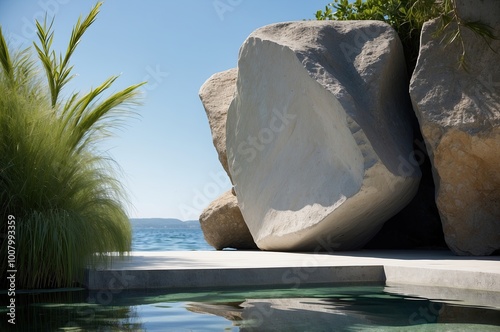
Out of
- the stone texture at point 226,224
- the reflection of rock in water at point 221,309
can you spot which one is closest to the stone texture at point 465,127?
the stone texture at point 226,224

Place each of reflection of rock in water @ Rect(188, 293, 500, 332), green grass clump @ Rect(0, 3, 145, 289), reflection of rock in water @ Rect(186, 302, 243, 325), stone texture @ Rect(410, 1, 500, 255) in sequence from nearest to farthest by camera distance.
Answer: reflection of rock in water @ Rect(188, 293, 500, 332) → reflection of rock in water @ Rect(186, 302, 243, 325) → green grass clump @ Rect(0, 3, 145, 289) → stone texture @ Rect(410, 1, 500, 255)

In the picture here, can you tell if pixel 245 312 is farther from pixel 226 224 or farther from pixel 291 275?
pixel 226 224

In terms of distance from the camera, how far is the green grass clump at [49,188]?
4660mm

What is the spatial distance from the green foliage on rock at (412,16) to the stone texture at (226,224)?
3236 mm

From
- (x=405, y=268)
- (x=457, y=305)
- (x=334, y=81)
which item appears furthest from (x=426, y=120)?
(x=457, y=305)

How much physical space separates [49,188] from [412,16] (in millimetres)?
5377

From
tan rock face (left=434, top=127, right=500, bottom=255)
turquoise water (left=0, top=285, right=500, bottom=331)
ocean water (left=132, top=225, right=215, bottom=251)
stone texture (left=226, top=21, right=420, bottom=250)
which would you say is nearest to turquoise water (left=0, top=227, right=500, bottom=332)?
turquoise water (left=0, top=285, right=500, bottom=331)

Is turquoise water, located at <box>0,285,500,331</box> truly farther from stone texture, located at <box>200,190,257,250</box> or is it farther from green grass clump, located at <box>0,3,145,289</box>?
stone texture, located at <box>200,190,257,250</box>

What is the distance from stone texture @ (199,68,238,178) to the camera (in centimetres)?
977

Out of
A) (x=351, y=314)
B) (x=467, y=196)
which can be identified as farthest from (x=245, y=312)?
(x=467, y=196)

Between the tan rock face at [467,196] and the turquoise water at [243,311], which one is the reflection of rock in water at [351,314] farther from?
the tan rock face at [467,196]

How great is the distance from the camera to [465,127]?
264 inches

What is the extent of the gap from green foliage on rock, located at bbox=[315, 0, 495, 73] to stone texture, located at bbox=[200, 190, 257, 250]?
3.24m

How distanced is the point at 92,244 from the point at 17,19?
338cm
